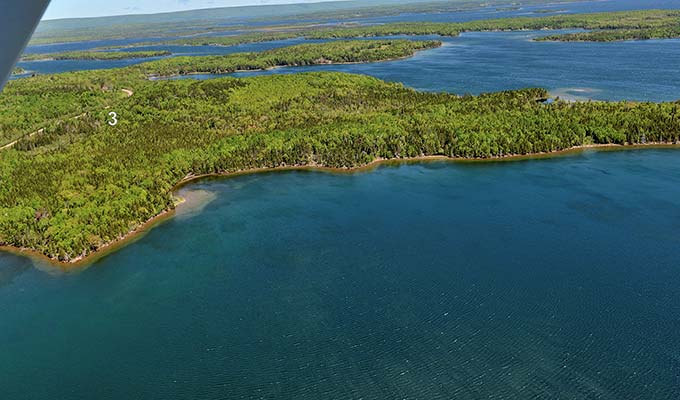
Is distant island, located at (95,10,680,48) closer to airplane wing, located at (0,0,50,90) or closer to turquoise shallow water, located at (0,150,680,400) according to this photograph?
turquoise shallow water, located at (0,150,680,400)

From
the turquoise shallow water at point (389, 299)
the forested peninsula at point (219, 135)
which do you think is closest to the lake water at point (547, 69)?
the forested peninsula at point (219, 135)

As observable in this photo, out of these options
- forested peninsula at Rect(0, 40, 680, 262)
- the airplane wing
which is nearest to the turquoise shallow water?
forested peninsula at Rect(0, 40, 680, 262)

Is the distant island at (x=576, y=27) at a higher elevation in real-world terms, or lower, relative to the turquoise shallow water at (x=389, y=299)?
higher

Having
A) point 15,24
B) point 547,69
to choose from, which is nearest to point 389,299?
point 15,24

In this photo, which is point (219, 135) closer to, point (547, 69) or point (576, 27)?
point (547, 69)

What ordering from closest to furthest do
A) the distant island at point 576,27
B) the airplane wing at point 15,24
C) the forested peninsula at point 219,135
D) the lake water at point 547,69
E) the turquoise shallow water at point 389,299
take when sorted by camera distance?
the airplane wing at point 15,24 < the turquoise shallow water at point 389,299 < the forested peninsula at point 219,135 < the lake water at point 547,69 < the distant island at point 576,27

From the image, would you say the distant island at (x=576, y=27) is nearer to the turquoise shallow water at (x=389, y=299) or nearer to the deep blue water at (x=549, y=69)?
the deep blue water at (x=549, y=69)

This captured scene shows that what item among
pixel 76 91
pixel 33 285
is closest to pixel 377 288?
pixel 33 285
